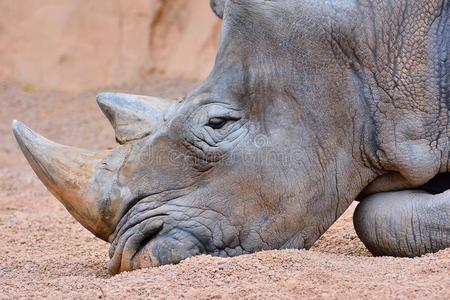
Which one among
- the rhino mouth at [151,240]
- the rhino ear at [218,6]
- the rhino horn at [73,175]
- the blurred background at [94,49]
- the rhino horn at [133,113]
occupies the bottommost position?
the blurred background at [94,49]

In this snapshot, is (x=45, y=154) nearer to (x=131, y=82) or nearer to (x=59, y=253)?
(x=59, y=253)

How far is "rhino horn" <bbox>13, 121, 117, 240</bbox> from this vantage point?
14.0ft

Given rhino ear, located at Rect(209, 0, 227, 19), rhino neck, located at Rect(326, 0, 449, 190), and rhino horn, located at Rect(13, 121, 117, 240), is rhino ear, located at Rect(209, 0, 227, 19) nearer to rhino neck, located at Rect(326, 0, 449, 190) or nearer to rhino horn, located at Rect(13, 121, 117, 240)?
rhino neck, located at Rect(326, 0, 449, 190)

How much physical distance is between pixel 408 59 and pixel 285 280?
3.68ft

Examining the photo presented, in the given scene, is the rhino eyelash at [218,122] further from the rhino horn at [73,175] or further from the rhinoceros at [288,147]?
the rhino horn at [73,175]

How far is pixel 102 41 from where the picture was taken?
10484 mm

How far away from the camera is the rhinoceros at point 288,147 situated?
4188 mm

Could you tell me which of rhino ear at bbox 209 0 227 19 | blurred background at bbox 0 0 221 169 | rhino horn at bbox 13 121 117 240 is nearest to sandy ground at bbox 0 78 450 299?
rhino horn at bbox 13 121 117 240

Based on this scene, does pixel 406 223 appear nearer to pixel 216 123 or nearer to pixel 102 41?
pixel 216 123

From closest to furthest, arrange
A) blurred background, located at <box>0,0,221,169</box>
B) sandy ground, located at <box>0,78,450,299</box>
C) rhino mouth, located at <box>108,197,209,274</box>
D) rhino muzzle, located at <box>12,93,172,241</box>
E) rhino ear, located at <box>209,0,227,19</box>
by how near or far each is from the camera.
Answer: sandy ground, located at <box>0,78,450,299</box>, rhino mouth, located at <box>108,197,209,274</box>, rhino muzzle, located at <box>12,93,172,241</box>, rhino ear, located at <box>209,0,227,19</box>, blurred background, located at <box>0,0,221,169</box>

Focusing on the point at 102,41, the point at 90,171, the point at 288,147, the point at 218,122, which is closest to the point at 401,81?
the point at 288,147

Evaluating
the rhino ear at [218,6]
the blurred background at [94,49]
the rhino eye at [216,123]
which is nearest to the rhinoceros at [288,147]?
the rhino eye at [216,123]

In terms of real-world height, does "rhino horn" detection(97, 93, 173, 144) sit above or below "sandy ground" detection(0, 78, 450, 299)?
above

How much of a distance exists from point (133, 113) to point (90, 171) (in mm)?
310
